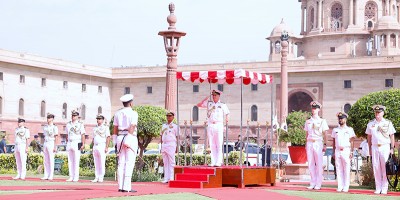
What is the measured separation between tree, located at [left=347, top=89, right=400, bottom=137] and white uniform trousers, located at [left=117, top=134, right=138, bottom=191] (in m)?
6.28

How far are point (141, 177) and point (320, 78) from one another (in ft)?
130

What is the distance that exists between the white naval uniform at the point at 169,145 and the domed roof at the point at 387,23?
154ft

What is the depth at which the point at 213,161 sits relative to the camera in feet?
52.5

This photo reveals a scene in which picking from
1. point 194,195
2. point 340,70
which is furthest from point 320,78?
point 194,195

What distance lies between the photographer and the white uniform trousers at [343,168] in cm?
1484

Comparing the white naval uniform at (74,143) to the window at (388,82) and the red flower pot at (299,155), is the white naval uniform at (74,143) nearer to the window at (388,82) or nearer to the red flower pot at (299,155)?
the red flower pot at (299,155)

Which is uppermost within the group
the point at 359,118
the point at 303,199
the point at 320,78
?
the point at 320,78

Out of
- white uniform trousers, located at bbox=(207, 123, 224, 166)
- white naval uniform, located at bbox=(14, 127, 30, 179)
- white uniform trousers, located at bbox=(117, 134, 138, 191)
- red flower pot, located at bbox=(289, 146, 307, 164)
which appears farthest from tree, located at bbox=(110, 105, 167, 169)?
white uniform trousers, located at bbox=(117, 134, 138, 191)

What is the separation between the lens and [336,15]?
213ft

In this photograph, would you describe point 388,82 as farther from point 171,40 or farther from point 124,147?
point 124,147

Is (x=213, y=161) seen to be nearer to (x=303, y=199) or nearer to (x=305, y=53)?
(x=303, y=199)

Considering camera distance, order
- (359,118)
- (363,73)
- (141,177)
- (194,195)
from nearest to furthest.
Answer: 1. (194,195)
2. (359,118)
3. (141,177)
4. (363,73)

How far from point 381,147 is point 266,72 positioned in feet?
144

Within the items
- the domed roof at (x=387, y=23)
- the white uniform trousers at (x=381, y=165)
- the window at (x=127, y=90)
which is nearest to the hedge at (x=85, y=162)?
the white uniform trousers at (x=381, y=165)
